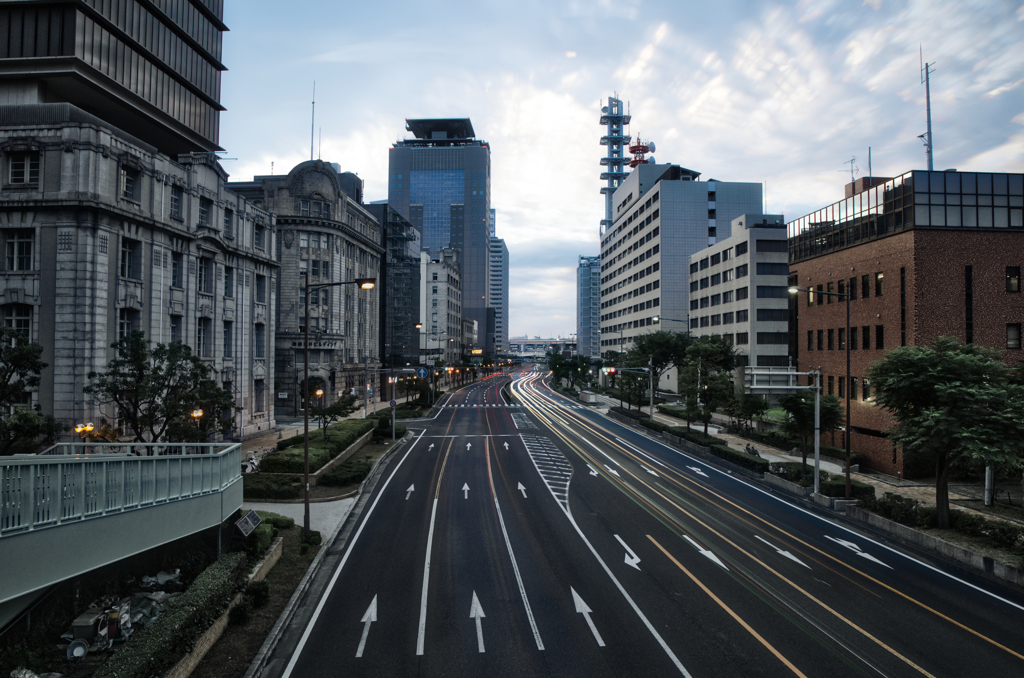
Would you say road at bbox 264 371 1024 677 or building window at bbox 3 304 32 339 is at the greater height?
building window at bbox 3 304 32 339

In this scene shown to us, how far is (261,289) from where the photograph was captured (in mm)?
47844

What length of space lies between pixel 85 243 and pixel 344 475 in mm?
18969

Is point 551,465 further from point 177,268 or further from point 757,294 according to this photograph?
point 757,294

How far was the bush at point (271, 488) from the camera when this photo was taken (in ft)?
89.6

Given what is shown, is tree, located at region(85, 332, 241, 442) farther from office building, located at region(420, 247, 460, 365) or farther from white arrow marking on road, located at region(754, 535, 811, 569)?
office building, located at region(420, 247, 460, 365)

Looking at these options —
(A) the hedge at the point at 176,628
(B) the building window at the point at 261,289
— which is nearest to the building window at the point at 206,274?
(B) the building window at the point at 261,289

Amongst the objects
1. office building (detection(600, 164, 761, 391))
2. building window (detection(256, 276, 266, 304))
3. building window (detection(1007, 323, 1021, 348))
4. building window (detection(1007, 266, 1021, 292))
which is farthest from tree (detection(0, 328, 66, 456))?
office building (detection(600, 164, 761, 391))

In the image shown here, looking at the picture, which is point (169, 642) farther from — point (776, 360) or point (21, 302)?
point (776, 360)

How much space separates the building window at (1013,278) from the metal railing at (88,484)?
1815 inches

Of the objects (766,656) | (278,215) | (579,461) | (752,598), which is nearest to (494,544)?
(752,598)

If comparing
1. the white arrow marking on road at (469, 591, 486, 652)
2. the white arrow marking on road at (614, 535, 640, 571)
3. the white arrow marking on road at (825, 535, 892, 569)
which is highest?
the white arrow marking on road at (469, 591, 486, 652)

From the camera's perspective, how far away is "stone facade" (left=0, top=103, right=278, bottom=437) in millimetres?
29109

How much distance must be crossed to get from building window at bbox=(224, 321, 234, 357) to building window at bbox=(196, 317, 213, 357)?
2256mm

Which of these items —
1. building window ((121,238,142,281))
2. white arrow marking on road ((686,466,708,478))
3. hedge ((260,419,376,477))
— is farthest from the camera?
white arrow marking on road ((686,466,708,478))
